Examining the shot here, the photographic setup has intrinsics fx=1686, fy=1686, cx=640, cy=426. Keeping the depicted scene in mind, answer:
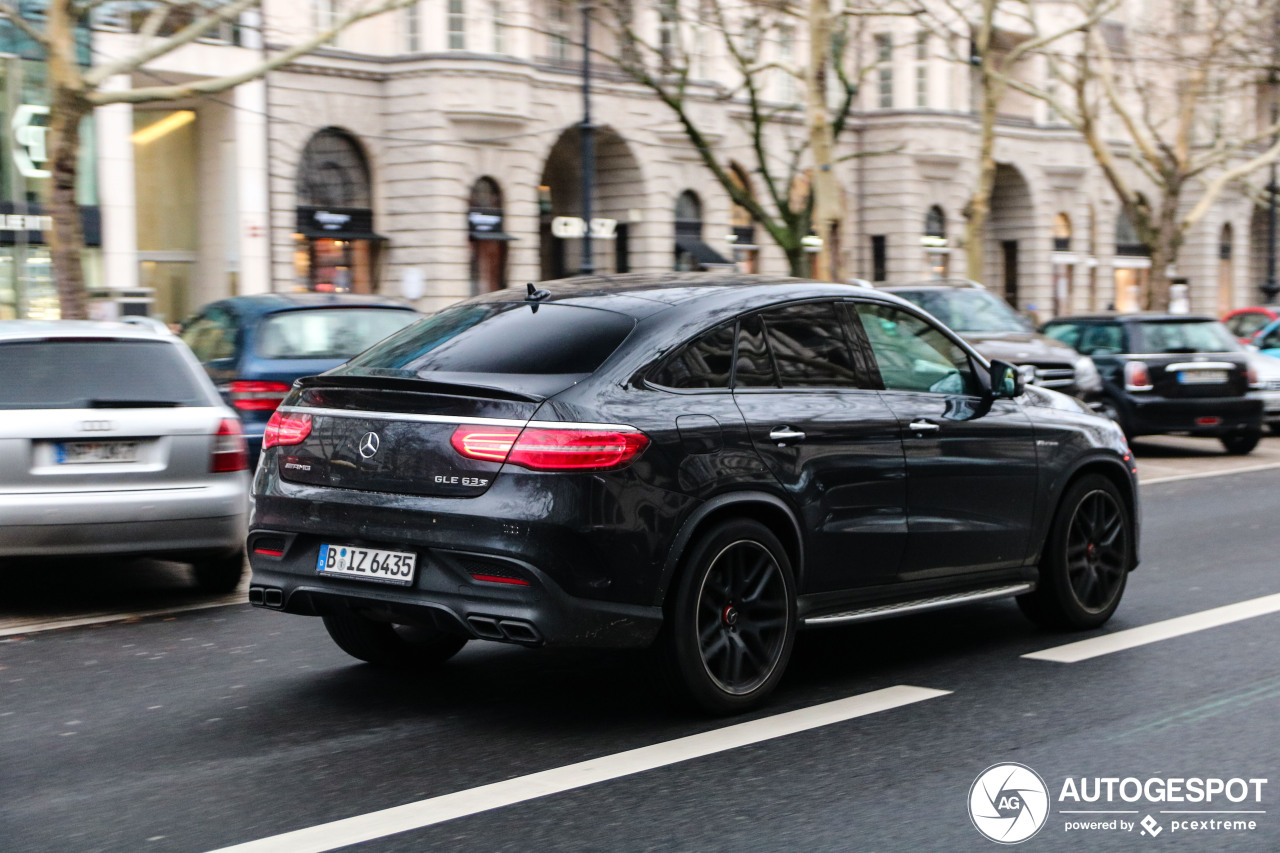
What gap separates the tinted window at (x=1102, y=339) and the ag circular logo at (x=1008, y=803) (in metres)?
14.1

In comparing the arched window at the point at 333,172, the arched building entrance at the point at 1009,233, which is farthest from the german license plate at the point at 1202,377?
the arched building entrance at the point at 1009,233

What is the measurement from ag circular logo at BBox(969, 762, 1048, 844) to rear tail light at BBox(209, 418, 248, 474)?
4.47 m

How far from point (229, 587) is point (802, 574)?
12.6ft

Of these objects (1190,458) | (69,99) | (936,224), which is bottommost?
(1190,458)

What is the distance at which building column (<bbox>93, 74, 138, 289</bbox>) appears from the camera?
28.2m

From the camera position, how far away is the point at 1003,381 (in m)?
6.93

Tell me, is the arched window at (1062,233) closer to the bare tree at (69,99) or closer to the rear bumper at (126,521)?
the bare tree at (69,99)

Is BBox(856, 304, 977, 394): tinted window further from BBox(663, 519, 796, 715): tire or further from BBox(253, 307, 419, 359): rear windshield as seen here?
BBox(253, 307, 419, 359): rear windshield

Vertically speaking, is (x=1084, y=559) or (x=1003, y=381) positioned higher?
(x=1003, y=381)

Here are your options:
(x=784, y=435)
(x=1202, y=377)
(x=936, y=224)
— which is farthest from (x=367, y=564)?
(x=936, y=224)

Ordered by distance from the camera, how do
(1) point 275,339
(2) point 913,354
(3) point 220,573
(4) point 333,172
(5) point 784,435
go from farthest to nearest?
1. (4) point 333,172
2. (1) point 275,339
3. (3) point 220,573
4. (2) point 913,354
5. (5) point 784,435

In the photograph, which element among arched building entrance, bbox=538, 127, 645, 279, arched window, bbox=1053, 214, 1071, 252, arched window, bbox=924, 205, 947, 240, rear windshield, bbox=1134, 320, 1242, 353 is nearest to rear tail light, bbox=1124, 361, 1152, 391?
rear windshield, bbox=1134, 320, 1242, 353

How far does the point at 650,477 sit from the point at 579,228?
110 feet

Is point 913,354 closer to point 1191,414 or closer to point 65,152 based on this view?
point 65,152
